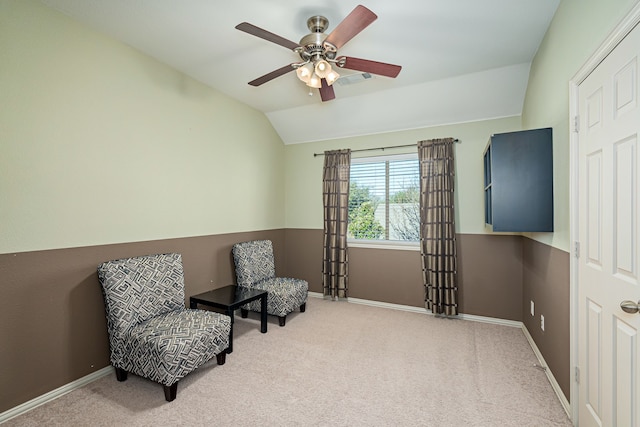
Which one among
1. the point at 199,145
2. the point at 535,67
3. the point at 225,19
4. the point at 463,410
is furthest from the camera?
the point at 199,145

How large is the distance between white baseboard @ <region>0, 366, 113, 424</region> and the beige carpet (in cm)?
5

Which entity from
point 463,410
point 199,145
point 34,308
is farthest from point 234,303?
point 463,410

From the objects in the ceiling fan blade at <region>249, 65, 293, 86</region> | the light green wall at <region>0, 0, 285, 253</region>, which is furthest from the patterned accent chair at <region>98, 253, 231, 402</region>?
the ceiling fan blade at <region>249, 65, 293, 86</region>

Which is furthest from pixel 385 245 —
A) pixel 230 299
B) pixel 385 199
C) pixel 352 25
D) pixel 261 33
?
pixel 261 33

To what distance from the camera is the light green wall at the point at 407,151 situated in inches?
149

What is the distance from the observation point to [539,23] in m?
2.37

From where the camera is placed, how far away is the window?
4.26 m

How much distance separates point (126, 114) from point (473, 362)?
12.8 feet

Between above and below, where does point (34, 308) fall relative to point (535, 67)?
below

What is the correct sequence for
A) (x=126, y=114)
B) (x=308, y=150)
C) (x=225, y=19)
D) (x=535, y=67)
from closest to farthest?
(x=225, y=19) → (x=126, y=114) → (x=535, y=67) → (x=308, y=150)

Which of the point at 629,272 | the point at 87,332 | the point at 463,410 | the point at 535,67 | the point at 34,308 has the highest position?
the point at 535,67

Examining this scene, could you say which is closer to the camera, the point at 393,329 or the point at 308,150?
the point at 393,329

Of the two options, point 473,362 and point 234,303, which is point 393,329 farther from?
point 234,303

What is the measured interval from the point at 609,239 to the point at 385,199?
298 cm
